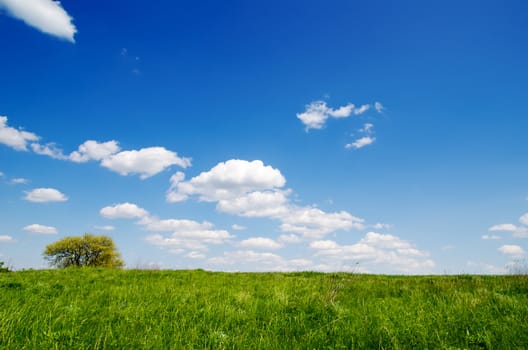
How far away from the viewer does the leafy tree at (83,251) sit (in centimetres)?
4738

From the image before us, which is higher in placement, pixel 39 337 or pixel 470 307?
pixel 470 307

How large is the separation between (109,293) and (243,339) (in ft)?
17.0

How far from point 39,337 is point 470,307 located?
22.8 ft

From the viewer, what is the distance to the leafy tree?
47.4 m

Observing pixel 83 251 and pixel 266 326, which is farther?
pixel 83 251

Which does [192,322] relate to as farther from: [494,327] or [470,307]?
[470,307]

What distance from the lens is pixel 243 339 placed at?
175 inches

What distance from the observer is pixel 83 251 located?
158 ft

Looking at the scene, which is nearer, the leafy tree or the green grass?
the green grass

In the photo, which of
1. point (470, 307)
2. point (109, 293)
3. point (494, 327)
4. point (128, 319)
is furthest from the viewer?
point (109, 293)

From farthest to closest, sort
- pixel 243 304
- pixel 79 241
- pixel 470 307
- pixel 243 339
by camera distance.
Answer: pixel 79 241 → pixel 243 304 → pixel 470 307 → pixel 243 339

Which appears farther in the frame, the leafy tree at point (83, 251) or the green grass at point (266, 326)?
the leafy tree at point (83, 251)

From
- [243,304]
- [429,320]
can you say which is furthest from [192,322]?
[429,320]

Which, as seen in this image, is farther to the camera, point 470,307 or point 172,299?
point 172,299
